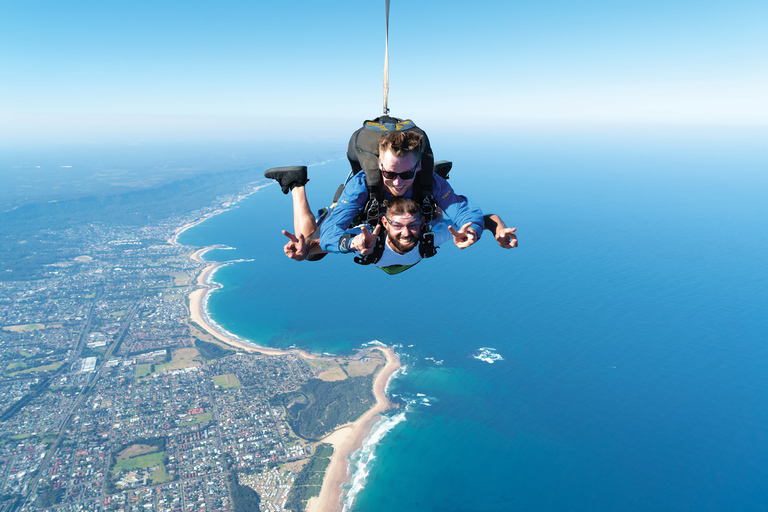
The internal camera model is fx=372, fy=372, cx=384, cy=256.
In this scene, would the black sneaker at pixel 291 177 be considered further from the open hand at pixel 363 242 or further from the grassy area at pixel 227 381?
the grassy area at pixel 227 381

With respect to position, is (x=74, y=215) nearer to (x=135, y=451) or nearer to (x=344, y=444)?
(x=135, y=451)

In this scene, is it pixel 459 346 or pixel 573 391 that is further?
pixel 459 346

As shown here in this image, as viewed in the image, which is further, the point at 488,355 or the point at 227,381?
the point at 488,355

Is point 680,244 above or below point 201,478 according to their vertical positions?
above

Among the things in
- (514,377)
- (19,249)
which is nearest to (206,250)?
(19,249)

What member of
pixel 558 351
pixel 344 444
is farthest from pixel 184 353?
pixel 558 351

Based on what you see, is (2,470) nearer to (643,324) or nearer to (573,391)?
(573,391)

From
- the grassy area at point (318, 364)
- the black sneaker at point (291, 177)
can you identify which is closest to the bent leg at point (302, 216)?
the black sneaker at point (291, 177)
